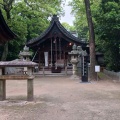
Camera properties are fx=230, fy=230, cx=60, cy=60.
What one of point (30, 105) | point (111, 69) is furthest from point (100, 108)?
point (111, 69)

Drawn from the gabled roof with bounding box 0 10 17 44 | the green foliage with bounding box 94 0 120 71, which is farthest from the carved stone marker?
the green foliage with bounding box 94 0 120 71

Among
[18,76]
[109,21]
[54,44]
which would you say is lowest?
[18,76]

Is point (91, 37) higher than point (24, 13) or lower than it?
lower

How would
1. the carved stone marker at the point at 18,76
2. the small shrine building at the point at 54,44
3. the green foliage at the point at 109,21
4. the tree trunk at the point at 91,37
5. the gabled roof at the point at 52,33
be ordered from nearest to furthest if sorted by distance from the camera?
the carved stone marker at the point at 18,76 → the green foliage at the point at 109,21 → the tree trunk at the point at 91,37 → the gabled roof at the point at 52,33 → the small shrine building at the point at 54,44

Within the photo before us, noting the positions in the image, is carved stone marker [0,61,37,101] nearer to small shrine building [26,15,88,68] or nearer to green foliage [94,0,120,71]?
green foliage [94,0,120,71]

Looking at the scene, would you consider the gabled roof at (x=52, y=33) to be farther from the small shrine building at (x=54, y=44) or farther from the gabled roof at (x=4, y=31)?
the gabled roof at (x=4, y=31)

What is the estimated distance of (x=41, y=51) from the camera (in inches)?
1024

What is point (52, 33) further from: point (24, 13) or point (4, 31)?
point (4, 31)

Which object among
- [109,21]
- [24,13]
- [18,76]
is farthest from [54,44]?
[18,76]

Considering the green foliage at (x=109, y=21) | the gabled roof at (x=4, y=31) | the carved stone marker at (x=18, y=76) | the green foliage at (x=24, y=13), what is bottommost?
the carved stone marker at (x=18, y=76)

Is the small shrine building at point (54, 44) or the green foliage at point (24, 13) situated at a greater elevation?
the green foliage at point (24, 13)

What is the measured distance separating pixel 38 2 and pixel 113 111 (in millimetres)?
21279

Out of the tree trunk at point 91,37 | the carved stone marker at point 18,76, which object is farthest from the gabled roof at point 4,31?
the tree trunk at point 91,37

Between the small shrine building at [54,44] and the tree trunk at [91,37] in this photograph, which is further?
the small shrine building at [54,44]
